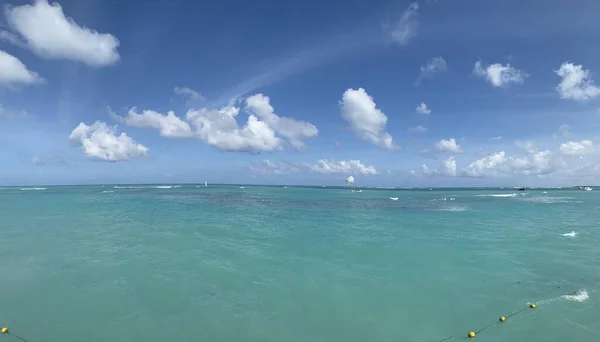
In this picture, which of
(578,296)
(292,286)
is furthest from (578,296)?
(292,286)

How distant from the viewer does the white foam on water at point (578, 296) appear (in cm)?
1255

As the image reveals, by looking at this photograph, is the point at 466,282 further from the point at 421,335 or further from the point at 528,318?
the point at 421,335

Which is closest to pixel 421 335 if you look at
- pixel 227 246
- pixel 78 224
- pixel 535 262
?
pixel 535 262

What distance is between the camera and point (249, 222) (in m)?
33.1

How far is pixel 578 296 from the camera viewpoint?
12.9m

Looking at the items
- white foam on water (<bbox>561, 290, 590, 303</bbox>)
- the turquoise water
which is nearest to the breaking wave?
white foam on water (<bbox>561, 290, 590, 303</bbox>)

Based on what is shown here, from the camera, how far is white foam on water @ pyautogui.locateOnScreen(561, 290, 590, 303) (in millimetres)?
12555

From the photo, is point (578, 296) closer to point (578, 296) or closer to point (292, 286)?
point (578, 296)

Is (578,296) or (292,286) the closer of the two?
(578,296)

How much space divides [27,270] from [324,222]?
2475 centimetres

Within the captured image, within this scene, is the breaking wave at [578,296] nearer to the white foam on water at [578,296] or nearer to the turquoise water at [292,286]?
the white foam on water at [578,296]

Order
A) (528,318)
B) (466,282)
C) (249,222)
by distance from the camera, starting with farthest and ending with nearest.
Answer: (249,222) → (466,282) → (528,318)

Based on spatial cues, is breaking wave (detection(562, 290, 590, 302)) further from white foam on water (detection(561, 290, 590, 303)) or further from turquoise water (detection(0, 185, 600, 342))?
turquoise water (detection(0, 185, 600, 342))

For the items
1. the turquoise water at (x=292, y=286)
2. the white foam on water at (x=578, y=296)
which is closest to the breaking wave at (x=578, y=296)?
the white foam on water at (x=578, y=296)
